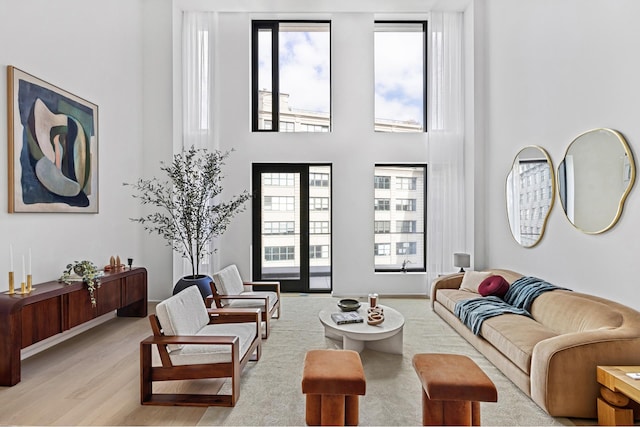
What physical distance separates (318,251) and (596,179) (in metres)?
4.14

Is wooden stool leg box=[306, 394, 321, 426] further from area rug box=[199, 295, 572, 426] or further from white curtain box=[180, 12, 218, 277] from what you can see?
white curtain box=[180, 12, 218, 277]

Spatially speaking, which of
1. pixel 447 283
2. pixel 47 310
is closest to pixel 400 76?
pixel 447 283

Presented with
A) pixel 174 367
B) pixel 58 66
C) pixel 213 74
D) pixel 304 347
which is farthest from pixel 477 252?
pixel 58 66

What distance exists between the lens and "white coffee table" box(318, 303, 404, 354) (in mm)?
3334

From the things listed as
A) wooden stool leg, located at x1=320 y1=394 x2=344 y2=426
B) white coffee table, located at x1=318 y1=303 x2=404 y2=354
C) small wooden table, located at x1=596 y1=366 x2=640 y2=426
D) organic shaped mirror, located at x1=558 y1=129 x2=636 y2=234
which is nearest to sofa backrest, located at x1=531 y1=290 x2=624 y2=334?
small wooden table, located at x1=596 y1=366 x2=640 y2=426

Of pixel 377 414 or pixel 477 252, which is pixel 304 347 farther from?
pixel 477 252

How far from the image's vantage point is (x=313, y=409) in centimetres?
215

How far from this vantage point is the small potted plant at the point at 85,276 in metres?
3.82

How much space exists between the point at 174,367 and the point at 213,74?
16.2 feet

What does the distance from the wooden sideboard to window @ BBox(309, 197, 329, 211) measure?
A: 3.04m

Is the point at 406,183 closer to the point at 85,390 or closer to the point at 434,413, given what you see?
the point at 434,413

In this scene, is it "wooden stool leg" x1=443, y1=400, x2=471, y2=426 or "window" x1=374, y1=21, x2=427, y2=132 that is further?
"window" x1=374, y1=21, x2=427, y2=132

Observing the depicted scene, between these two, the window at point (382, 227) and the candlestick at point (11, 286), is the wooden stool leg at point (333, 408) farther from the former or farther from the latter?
the window at point (382, 227)

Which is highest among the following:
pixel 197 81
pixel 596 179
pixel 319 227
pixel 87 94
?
pixel 197 81
